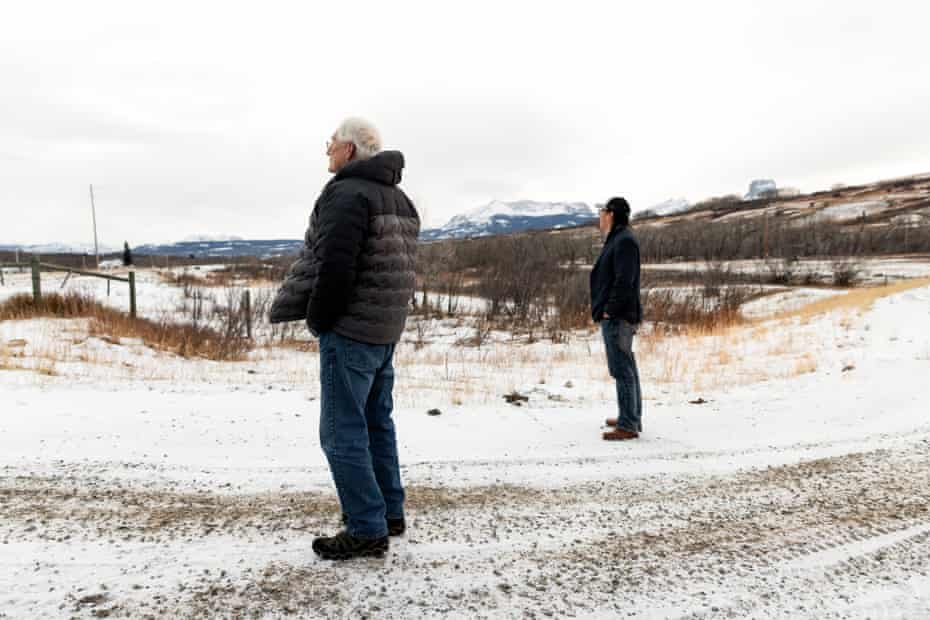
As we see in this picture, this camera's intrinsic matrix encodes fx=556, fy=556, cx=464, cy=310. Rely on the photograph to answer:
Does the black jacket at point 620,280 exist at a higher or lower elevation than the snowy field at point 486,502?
higher

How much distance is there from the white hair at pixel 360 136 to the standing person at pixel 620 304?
2867mm

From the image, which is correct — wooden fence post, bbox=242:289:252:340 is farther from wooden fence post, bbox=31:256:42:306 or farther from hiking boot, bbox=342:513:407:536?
hiking boot, bbox=342:513:407:536

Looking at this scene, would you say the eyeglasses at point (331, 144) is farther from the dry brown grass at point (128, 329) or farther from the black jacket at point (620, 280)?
the dry brown grass at point (128, 329)

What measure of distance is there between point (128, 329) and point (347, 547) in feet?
38.2

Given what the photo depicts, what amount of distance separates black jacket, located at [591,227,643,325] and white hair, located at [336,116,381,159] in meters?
2.91

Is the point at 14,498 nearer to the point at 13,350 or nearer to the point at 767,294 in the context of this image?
the point at 13,350

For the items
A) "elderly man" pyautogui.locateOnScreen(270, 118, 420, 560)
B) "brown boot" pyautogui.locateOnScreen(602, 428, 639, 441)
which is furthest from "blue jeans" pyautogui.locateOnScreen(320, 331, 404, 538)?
"brown boot" pyautogui.locateOnScreen(602, 428, 639, 441)

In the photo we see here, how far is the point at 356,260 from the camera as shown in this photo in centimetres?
257

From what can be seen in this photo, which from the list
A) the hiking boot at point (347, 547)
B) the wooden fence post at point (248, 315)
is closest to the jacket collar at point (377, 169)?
the hiking boot at point (347, 547)

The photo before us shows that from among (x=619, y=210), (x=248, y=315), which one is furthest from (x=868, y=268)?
(x=619, y=210)

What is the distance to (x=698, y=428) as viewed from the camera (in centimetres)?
530

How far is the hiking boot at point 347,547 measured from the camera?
2.66 meters

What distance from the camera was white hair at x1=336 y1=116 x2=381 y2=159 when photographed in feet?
8.94

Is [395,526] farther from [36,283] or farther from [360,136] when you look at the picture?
[36,283]
